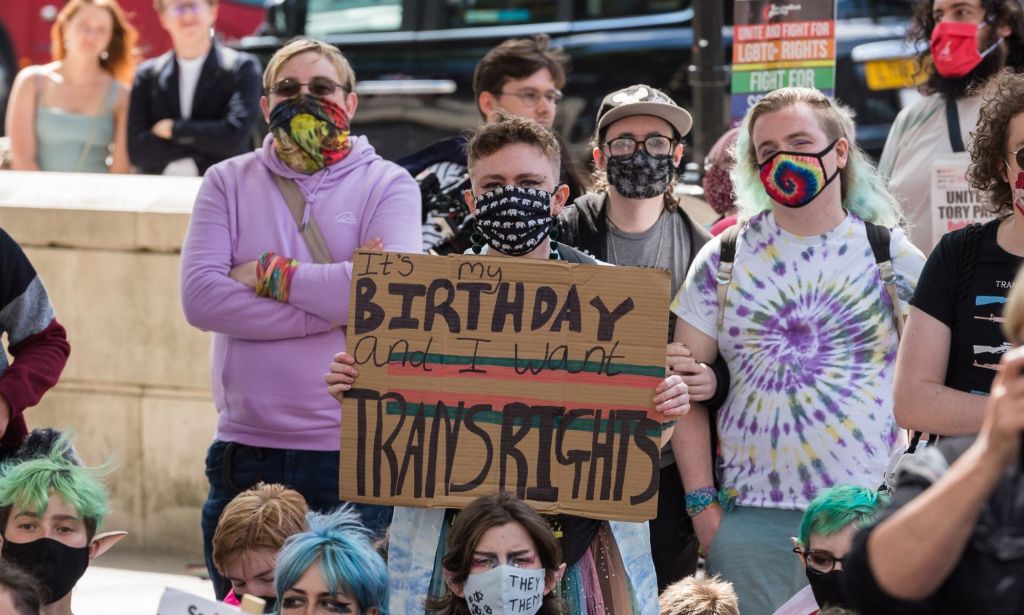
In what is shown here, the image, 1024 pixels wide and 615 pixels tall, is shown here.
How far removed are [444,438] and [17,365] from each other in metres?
1.38

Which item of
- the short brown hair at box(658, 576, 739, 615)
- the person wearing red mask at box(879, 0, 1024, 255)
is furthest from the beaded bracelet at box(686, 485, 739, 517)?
the person wearing red mask at box(879, 0, 1024, 255)

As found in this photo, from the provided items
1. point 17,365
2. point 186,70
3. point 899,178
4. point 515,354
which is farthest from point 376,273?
point 186,70

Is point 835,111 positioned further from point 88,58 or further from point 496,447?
point 88,58

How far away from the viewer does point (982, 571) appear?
96.2 inches

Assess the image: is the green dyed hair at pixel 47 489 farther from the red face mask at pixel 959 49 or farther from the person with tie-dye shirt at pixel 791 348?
the red face mask at pixel 959 49

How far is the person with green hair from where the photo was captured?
14.9 feet

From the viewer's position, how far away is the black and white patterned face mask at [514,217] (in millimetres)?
4289

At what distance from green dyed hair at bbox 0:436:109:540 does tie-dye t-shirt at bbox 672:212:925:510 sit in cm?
173

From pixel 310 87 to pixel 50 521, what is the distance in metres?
1.53

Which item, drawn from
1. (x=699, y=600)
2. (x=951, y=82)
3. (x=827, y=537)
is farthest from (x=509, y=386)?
(x=951, y=82)

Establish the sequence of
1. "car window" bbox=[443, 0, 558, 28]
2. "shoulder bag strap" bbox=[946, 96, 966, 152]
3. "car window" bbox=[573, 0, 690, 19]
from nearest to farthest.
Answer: "shoulder bag strap" bbox=[946, 96, 966, 152], "car window" bbox=[573, 0, 690, 19], "car window" bbox=[443, 0, 558, 28]

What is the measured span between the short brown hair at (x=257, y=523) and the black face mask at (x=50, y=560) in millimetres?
383

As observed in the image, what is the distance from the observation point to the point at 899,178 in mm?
6176

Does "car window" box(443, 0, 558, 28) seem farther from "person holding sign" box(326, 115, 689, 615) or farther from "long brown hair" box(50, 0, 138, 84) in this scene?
"person holding sign" box(326, 115, 689, 615)
